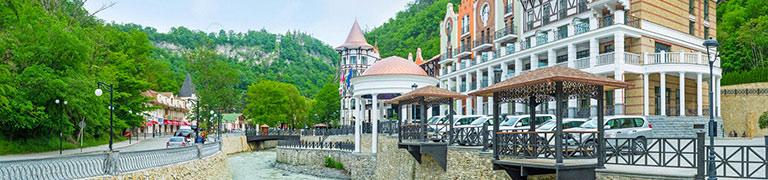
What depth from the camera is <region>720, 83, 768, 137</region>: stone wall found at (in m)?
33.8

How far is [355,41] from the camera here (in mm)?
81938

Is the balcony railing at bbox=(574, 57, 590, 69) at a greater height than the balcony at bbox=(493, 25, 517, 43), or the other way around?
the balcony at bbox=(493, 25, 517, 43)

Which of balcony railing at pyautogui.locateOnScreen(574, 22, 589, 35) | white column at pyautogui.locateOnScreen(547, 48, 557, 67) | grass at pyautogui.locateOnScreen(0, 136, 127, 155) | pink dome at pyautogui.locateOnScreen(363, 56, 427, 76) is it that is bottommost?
grass at pyautogui.locateOnScreen(0, 136, 127, 155)

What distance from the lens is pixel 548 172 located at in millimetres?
12234

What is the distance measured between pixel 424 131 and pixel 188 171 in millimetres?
7512

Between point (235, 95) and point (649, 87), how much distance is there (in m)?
62.1

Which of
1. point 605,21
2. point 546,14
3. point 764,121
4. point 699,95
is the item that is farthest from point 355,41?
point 764,121

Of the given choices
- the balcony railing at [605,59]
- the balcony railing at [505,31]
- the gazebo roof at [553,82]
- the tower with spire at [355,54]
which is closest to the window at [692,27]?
the balcony railing at [605,59]

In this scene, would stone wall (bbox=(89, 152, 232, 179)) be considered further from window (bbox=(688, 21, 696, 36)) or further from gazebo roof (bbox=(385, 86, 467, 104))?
window (bbox=(688, 21, 696, 36))

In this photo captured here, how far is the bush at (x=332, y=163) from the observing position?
3159 centimetres

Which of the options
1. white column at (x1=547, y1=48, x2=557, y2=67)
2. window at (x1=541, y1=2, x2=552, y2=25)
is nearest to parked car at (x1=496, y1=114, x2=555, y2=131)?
white column at (x1=547, y1=48, x2=557, y2=67)

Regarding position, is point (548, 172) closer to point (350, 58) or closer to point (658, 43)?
point (658, 43)

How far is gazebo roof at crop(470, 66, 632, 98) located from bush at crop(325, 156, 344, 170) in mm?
18503

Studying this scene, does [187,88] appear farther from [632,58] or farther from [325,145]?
[632,58]
